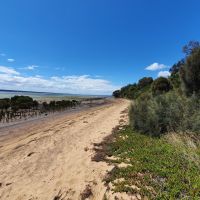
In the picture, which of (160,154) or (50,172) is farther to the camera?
(160,154)

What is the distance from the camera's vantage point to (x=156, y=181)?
5.19 meters

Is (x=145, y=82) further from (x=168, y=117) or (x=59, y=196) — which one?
(x=59, y=196)

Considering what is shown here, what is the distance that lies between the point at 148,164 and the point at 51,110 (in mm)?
31633

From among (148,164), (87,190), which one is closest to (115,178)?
(87,190)

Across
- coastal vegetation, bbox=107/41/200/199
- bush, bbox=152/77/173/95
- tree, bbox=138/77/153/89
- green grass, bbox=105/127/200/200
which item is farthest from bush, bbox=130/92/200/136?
tree, bbox=138/77/153/89

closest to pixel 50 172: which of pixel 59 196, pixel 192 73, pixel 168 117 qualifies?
pixel 59 196

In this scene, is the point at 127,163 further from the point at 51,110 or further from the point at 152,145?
the point at 51,110

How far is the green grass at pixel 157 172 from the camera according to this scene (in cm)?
469

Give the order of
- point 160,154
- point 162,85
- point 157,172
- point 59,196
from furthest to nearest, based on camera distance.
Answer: point 162,85 < point 160,154 < point 157,172 < point 59,196

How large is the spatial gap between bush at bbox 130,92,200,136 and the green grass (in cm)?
160

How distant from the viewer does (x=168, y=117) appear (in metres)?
10.2

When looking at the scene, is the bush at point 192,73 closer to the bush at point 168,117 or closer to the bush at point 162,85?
the bush at point 168,117

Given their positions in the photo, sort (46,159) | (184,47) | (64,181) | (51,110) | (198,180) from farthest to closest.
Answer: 1. (51,110)
2. (184,47)
3. (46,159)
4. (64,181)
5. (198,180)

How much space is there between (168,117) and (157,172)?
16.4ft
